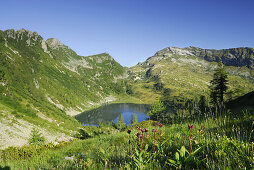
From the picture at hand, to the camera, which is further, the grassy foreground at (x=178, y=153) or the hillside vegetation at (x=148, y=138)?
the hillside vegetation at (x=148, y=138)

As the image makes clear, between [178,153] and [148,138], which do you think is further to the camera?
[148,138]

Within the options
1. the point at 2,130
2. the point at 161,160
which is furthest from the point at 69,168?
the point at 2,130

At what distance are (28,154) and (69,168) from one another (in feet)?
23.5

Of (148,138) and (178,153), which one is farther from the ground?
(178,153)

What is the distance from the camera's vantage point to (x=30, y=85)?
178 metres

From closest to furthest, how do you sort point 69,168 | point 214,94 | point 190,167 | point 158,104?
point 190,167
point 69,168
point 214,94
point 158,104

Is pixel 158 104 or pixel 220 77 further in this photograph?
pixel 158 104

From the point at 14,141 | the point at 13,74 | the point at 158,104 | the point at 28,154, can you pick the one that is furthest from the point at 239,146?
the point at 13,74

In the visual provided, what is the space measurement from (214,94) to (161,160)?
5160 centimetres

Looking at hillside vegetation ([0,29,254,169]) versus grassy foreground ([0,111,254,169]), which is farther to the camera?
hillside vegetation ([0,29,254,169])

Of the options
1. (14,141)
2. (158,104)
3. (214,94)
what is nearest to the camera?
(14,141)

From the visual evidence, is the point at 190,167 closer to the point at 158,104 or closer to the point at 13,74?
the point at 158,104

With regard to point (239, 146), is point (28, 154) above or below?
below

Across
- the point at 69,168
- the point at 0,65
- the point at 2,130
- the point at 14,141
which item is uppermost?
the point at 0,65
